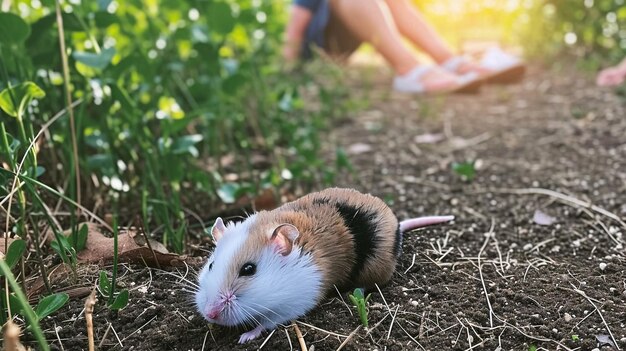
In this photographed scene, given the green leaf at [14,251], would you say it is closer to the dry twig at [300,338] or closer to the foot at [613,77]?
the dry twig at [300,338]

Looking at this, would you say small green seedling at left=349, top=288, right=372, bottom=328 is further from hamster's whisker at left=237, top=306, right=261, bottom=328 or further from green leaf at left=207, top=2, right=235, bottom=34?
green leaf at left=207, top=2, right=235, bottom=34

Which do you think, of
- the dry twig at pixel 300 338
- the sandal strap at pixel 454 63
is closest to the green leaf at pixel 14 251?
the dry twig at pixel 300 338

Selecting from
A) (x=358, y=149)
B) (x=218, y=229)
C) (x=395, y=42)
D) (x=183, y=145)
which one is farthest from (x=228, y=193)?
(x=395, y=42)

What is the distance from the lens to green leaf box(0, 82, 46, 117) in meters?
2.01

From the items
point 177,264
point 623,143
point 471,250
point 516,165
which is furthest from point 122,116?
point 623,143

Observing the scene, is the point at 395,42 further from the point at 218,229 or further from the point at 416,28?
the point at 218,229

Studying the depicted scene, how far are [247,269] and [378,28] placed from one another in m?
4.78

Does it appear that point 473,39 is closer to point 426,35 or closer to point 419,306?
point 426,35

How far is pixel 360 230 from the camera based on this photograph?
6.75 ft

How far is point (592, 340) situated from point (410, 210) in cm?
116

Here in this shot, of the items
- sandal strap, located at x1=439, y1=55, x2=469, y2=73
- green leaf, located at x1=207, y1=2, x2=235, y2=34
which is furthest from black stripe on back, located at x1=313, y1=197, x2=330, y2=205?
sandal strap, located at x1=439, y1=55, x2=469, y2=73

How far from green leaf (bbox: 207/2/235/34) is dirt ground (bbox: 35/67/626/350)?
1.03 m

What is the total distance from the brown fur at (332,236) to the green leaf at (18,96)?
79 cm

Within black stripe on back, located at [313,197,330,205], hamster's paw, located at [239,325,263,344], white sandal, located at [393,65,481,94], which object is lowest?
white sandal, located at [393,65,481,94]
